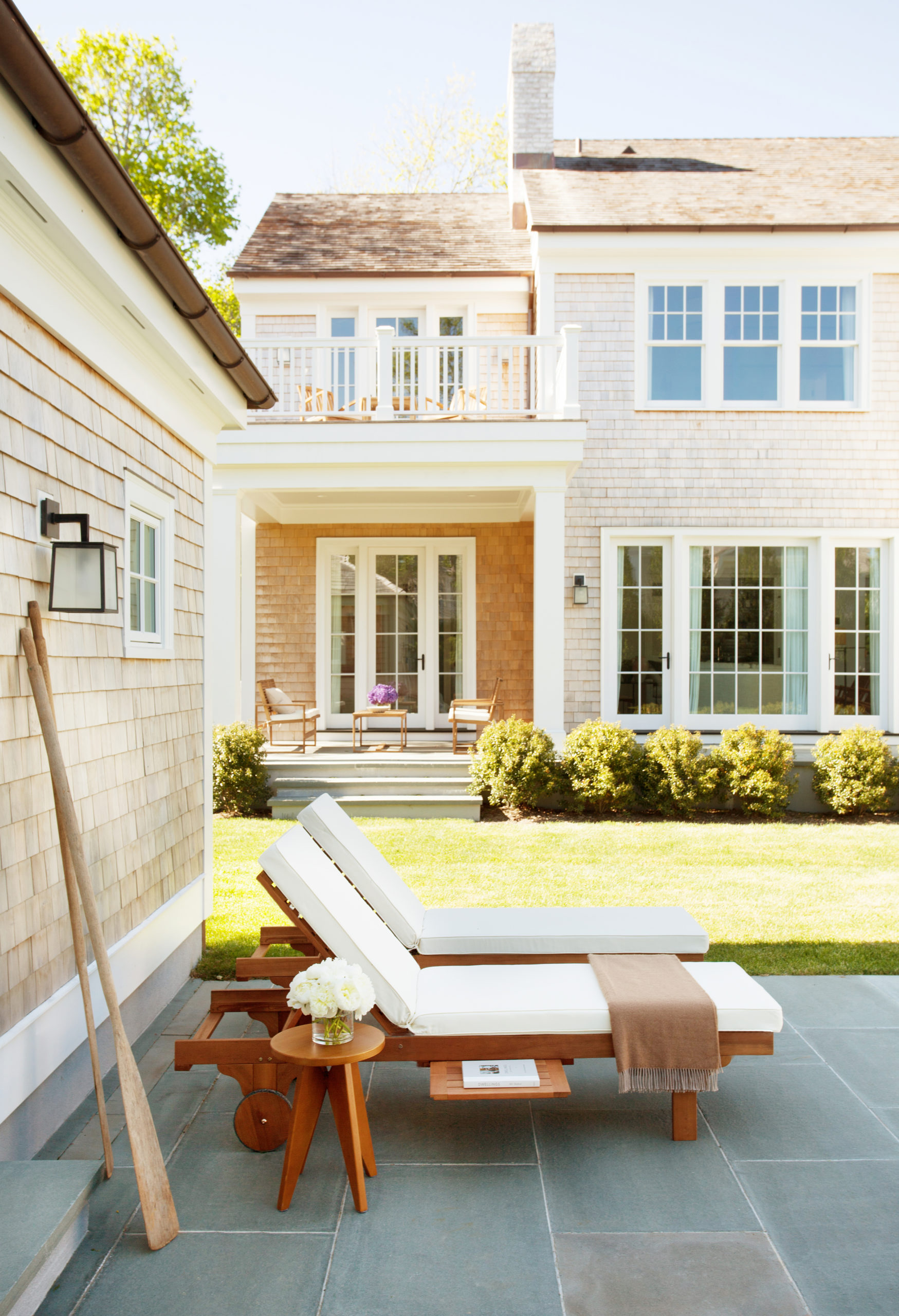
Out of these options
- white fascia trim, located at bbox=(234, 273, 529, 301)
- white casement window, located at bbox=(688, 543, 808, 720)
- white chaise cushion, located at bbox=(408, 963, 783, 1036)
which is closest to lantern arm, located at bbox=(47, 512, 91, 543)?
white chaise cushion, located at bbox=(408, 963, 783, 1036)

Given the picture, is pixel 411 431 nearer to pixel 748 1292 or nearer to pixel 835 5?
pixel 748 1292

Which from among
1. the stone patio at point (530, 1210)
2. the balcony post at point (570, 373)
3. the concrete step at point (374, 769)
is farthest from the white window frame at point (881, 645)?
the stone patio at point (530, 1210)

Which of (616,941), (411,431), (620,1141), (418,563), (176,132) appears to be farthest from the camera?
(176,132)

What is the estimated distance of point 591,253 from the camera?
424 inches

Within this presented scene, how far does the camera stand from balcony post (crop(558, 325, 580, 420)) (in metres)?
9.62

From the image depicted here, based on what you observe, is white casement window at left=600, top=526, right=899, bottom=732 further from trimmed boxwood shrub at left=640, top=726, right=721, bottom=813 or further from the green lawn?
the green lawn

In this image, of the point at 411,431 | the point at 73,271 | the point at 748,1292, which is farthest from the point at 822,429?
the point at 748,1292

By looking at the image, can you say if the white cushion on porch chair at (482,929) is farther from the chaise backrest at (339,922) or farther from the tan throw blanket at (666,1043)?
the tan throw blanket at (666,1043)

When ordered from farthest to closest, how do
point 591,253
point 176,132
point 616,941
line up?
1. point 176,132
2. point 591,253
3. point 616,941

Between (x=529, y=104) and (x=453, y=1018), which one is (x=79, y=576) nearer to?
(x=453, y=1018)

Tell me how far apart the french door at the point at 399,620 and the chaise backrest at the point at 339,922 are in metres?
8.81

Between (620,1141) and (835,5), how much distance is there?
15.1 meters

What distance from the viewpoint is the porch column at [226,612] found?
1001cm

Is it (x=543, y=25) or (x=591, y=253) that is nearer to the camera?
(x=591, y=253)
